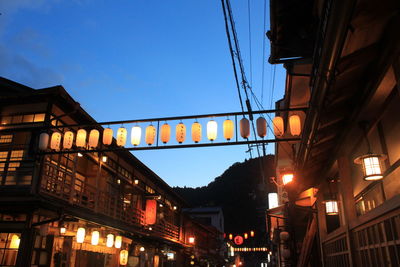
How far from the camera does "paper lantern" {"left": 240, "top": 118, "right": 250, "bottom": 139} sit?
13984 mm

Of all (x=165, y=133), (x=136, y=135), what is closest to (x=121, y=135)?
(x=136, y=135)

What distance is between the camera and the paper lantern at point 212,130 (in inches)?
580

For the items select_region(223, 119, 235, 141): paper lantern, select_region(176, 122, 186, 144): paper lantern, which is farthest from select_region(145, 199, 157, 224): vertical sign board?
select_region(223, 119, 235, 141): paper lantern

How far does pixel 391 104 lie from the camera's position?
6078 millimetres

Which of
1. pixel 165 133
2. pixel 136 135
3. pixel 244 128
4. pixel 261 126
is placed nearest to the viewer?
pixel 261 126

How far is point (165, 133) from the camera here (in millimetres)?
15234

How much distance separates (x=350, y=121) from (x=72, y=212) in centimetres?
1381

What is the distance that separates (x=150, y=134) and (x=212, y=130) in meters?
2.96

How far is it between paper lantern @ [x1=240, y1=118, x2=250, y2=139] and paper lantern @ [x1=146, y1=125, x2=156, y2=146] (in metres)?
4.17

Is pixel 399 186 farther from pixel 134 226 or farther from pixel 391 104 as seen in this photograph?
pixel 134 226

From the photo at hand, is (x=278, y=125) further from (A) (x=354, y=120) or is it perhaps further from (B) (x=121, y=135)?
(B) (x=121, y=135)

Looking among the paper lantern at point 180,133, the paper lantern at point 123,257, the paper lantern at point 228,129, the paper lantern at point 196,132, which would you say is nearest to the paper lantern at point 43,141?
the paper lantern at point 180,133

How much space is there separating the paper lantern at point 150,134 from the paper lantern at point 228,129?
134 inches

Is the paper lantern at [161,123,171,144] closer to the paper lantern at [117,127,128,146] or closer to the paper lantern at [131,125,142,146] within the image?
the paper lantern at [131,125,142,146]
